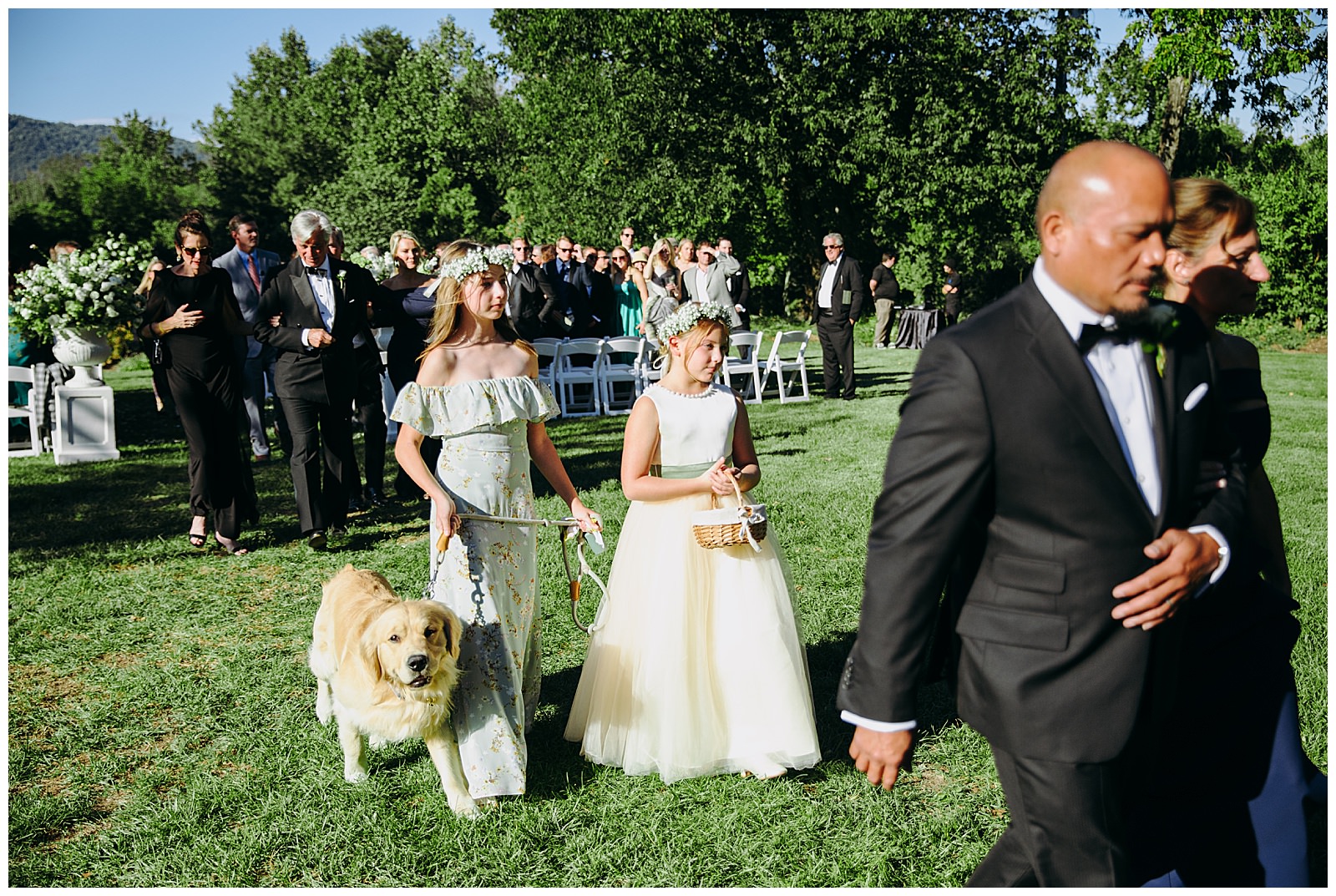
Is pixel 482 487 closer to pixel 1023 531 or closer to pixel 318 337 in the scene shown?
pixel 1023 531

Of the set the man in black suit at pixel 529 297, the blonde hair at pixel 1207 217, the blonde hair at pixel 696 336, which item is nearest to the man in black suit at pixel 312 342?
the blonde hair at pixel 696 336

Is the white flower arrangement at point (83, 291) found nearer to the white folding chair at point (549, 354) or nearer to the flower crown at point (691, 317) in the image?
the white folding chair at point (549, 354)

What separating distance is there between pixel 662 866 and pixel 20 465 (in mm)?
11350

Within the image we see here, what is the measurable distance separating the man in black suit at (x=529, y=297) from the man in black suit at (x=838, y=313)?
451cm

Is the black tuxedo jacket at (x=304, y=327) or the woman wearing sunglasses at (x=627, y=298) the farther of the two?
the woman wearing sunglasses at (x=627, y=298)

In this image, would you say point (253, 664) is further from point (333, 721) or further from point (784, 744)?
point (784, 744)

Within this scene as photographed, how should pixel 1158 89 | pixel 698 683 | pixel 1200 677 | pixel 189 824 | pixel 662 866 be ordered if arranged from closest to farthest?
pixel 1200 677 < pixel 662 866 < pixel 189 824 < pixel 698 683 < pixel 1158 89

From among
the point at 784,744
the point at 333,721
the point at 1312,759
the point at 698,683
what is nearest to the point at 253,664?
the point at 333,721

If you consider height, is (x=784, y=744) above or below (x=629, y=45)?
below

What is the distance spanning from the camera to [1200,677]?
9.20ft

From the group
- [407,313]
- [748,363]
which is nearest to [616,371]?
[748,363]

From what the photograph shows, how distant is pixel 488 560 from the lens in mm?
4223

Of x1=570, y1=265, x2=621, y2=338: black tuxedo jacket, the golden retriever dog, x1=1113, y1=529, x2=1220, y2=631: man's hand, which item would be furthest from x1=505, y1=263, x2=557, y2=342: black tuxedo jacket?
x1=1113, y1=529, x2=1220, y2=631: man's hand

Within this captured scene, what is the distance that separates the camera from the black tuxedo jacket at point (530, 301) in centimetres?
1316
